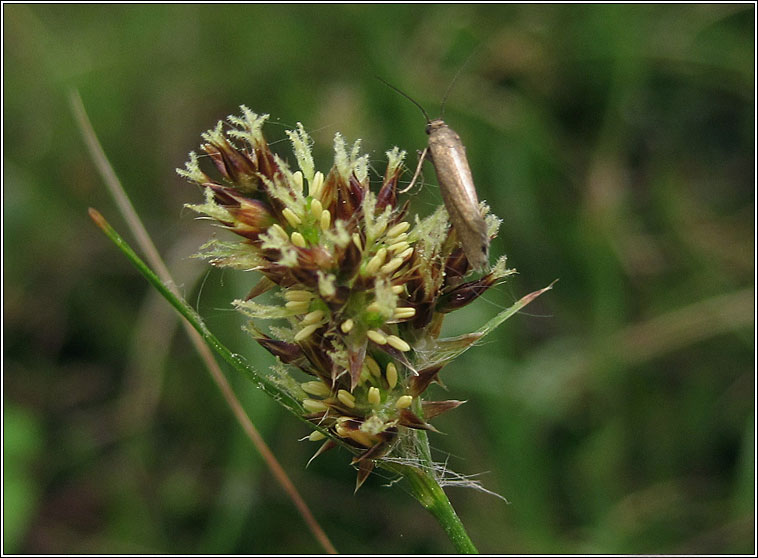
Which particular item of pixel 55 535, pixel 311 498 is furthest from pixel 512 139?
pixel 55 535

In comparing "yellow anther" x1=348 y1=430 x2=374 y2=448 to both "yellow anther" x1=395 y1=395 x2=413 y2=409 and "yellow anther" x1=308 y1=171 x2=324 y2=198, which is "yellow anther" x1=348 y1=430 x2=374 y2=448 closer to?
"yellow anther" x1=395 y1=395 x2=413 y2=409

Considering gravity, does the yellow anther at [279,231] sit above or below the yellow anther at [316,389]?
above

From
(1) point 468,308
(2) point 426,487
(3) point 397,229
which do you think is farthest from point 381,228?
(1) point 468,308

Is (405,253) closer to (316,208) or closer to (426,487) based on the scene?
(316,208)

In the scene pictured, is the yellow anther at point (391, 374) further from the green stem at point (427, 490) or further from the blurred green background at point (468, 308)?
the blurred green background at point (468, 308)

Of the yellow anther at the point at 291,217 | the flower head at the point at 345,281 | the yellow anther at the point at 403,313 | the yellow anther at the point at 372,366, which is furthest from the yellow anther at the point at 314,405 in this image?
the yellow anther at the point at 291,217

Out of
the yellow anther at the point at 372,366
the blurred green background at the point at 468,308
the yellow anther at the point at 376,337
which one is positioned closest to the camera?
the yellow anther at the point at 376,337
